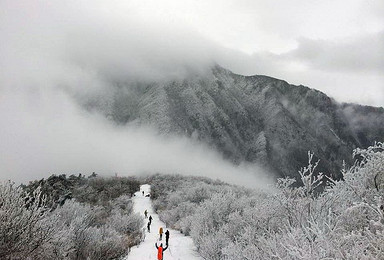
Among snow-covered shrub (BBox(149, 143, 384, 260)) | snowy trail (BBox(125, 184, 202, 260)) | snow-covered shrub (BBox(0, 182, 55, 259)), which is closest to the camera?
snow-covered shrub (BBox(149, 143, 384, 260))

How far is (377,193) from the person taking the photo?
22.9ft

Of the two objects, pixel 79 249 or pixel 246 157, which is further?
pixel 246 157

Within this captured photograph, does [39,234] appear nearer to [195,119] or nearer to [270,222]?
[270,222]

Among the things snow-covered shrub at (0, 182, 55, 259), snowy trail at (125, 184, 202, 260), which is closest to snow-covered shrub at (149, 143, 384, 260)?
snowy trail at (125, 184, 202, 260)

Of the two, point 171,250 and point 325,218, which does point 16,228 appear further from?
point 171,250

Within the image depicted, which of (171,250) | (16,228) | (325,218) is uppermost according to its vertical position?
(325,218)

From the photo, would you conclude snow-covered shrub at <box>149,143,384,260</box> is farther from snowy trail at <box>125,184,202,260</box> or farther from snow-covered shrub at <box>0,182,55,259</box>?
snow-covered shrub at <box>0,182,55,259</box>

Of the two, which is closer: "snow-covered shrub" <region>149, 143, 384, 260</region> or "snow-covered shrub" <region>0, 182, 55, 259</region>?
"snow-covered shrub" <region>149, 143, 384, 260</region>

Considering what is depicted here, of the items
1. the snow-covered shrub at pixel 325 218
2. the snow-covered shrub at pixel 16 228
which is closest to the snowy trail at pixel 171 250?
the snow-covered shrub at pixel 325 218

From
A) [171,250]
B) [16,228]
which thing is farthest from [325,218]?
[171,250]

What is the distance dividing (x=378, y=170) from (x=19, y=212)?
928cm

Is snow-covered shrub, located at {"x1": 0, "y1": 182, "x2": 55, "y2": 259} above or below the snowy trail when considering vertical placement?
above

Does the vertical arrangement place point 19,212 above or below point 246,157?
above

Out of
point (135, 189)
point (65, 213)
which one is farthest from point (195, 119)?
point (65, 213)
